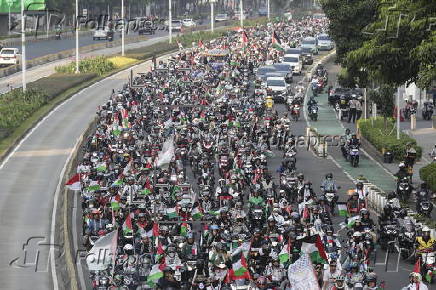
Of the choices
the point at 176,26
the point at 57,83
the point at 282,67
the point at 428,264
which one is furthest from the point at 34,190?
the point at 176,26

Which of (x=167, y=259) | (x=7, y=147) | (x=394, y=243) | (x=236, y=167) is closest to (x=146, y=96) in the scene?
(x=7, y=147)

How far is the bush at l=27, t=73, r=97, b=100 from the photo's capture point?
88.1 meters

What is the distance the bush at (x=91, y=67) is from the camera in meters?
104

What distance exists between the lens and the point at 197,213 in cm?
4056

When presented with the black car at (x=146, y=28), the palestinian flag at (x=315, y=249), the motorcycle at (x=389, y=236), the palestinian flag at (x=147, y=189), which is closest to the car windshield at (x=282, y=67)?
the black car at (x=146, y=28)

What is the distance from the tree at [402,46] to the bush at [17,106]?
23735 millimetres

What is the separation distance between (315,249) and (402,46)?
55.7 feet

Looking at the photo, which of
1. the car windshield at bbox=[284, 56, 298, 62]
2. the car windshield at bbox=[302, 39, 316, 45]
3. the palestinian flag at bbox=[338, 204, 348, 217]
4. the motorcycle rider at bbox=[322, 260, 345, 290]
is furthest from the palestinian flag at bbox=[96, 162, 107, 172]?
the car windshield at bbox=[302, 39, 316, 45]

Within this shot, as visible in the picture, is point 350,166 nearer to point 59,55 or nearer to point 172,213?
point 172,213

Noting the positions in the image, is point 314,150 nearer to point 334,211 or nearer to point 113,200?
point 334,211

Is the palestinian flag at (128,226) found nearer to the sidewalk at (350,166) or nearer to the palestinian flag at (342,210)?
the palestinian flag at (342,210)

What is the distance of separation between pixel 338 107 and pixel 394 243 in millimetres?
40194

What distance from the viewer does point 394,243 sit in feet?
133

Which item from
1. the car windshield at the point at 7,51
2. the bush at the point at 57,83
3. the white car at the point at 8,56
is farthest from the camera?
the car windshield at the point at 7,51
